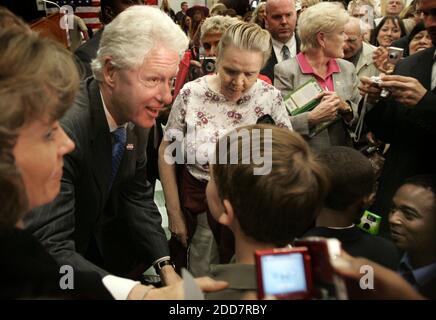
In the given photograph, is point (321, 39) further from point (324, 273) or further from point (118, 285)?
point (324, 273)

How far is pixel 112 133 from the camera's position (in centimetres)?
135

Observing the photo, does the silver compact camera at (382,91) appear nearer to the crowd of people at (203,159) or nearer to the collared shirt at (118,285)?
the crowd of people at (203,159)

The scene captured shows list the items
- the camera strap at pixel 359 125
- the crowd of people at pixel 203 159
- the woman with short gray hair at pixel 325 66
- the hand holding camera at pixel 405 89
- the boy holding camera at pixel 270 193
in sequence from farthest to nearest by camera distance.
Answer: the woman with short gray hair at pixel 325 66 < the camera strap at pixel 359 125 < the hand holding camera at pixel 405 89 < the boy holding camera at pixel 270 193 < the crowd of people at pixel 203 159

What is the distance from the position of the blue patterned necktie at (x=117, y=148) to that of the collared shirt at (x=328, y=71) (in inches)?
35.7

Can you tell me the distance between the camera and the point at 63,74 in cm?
79

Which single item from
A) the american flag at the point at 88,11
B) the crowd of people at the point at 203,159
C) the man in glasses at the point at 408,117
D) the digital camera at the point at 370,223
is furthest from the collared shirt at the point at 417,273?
the american flag at the point at 88,11

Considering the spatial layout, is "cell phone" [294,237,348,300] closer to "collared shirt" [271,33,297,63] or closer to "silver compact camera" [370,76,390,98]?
"silver compact camera" [370,76,390,98]

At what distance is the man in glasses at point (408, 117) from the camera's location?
1.30 m

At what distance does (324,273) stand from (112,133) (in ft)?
2.91

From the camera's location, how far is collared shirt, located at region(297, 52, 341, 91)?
1975 millimetres

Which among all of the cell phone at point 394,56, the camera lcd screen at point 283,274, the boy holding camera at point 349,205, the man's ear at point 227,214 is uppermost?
the camera lcd screen at point 283,274

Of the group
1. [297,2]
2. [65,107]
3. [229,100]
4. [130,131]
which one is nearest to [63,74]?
[65,107]

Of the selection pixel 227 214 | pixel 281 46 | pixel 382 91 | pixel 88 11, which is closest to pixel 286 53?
pixel 281 46

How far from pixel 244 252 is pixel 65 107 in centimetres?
42
